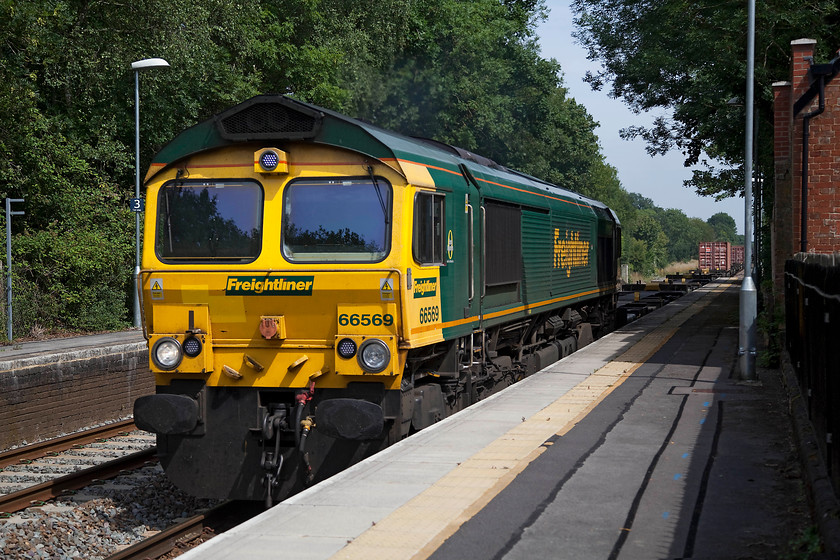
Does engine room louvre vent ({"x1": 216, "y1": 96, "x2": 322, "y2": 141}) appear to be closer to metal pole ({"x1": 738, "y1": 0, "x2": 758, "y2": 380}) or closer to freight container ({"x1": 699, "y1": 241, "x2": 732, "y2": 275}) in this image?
metal pole ({"x1": 738, "y1": 0, "x2": 758, "y2": 380})

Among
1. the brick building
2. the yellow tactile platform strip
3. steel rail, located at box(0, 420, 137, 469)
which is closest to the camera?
the yellow tactile platform strip

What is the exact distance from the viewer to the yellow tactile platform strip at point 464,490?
5.88m

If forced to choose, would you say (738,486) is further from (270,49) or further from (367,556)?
(270,49)

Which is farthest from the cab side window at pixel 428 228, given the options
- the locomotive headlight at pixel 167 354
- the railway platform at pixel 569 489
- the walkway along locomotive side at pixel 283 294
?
the locomotive headlight at pixel 167 354

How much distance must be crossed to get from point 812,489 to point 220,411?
5.29 m

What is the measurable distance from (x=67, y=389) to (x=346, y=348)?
850 centimetres

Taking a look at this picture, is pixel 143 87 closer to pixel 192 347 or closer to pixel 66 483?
pixel 66 483

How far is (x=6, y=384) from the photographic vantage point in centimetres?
1361

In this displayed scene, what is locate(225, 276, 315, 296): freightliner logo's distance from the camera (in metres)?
8.52

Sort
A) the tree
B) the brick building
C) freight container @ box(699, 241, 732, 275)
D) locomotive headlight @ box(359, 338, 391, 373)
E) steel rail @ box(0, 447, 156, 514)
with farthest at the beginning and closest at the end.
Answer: freight container @ box(699, 241, 732, 275), the tree, the brick building, steel rail @ box(0, 447, 156, 514), locomotive headlight @ box(359, 338, 391, 373)

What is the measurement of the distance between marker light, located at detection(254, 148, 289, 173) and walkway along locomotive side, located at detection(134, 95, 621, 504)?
0.02 meters

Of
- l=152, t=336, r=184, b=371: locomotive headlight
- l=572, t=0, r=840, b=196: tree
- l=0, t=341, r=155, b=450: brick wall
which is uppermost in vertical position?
l=572, t=0, r=840, b=196: tree

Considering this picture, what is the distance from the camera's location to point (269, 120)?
28.8 ft

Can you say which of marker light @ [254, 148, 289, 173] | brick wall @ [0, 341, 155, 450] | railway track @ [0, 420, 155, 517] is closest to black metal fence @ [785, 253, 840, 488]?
marker light @ [254, 148, 289, 173]
